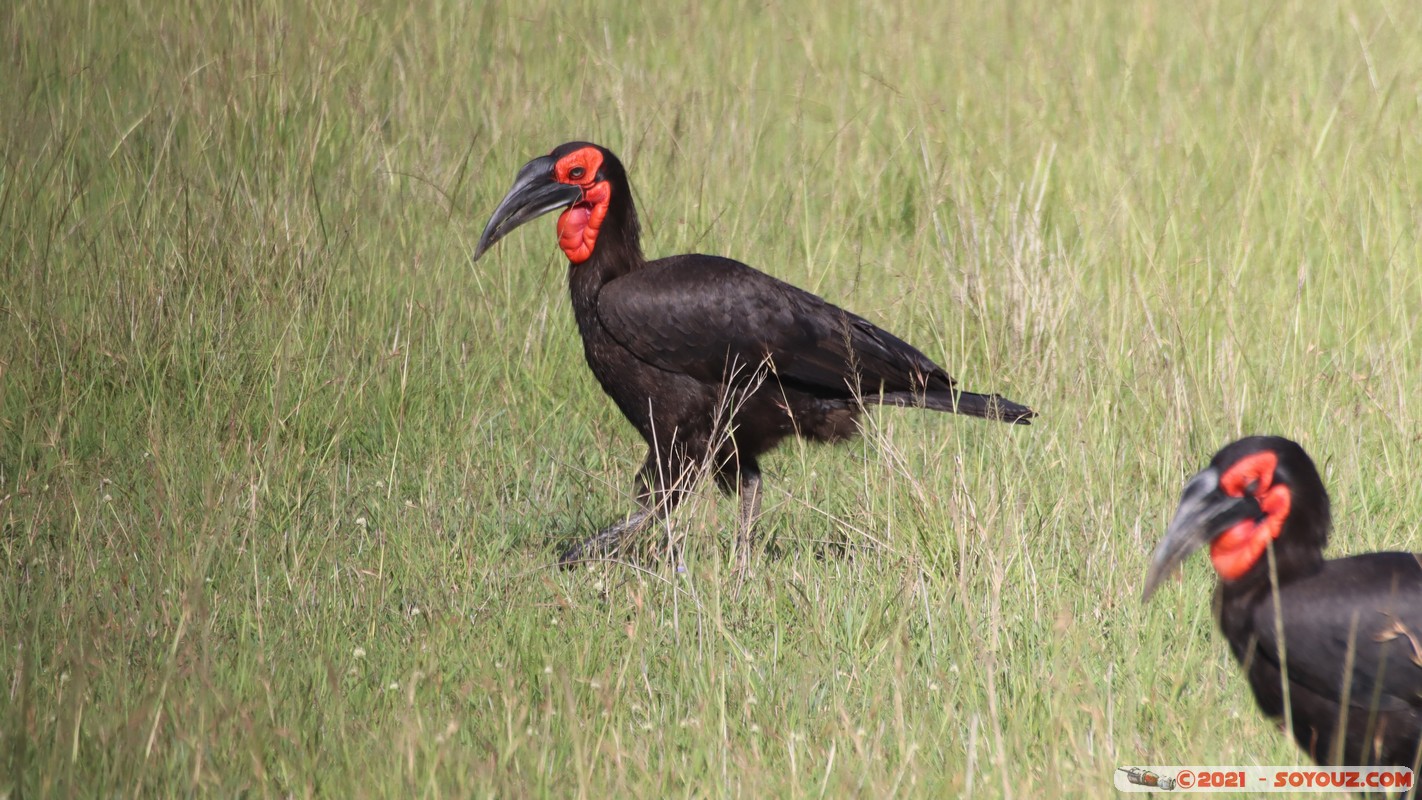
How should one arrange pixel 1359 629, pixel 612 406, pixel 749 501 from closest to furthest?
pixel 1359 629, pixel 749 501, pixel 612 406

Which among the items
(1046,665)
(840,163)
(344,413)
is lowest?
(344,413)

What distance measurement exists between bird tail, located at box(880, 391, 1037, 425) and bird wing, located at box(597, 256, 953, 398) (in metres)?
0.04

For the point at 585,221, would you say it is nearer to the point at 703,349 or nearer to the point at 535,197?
the point at 535,197

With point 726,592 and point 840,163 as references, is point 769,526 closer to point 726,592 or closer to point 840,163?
point 726,592

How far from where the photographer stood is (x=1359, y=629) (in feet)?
7.97

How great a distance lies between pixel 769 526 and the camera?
14.7 ft

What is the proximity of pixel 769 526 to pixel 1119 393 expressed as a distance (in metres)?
1.15

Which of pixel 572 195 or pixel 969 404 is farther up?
pixel 572 195

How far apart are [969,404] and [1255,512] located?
1788mm

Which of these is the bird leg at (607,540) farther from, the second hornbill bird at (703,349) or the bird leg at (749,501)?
the bird leg at (749,501)

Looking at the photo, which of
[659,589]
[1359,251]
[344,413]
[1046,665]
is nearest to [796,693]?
[1046,665]

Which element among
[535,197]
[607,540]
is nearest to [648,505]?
[607,540]

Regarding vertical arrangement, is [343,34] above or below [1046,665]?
above

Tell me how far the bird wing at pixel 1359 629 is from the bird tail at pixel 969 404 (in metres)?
1.68
